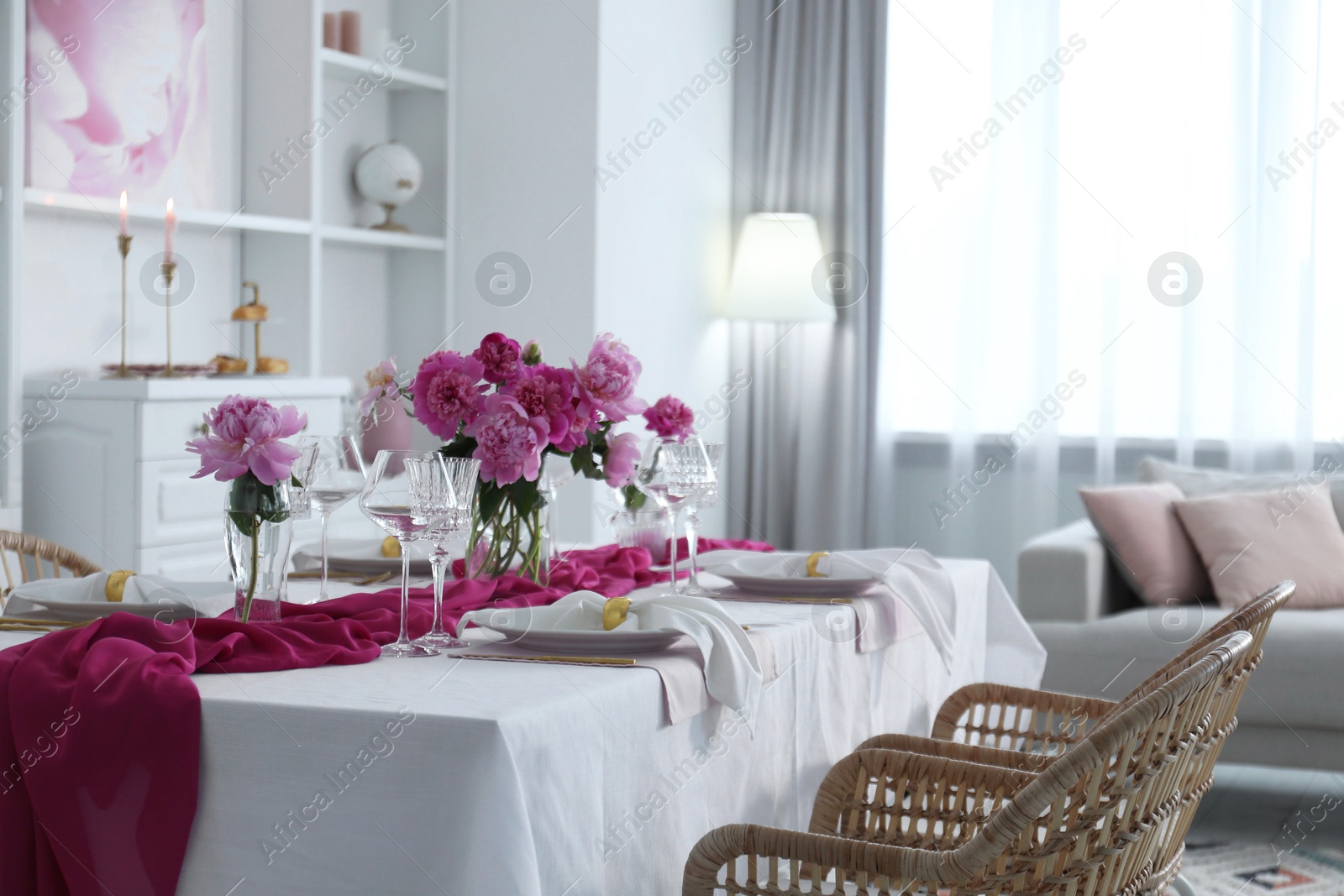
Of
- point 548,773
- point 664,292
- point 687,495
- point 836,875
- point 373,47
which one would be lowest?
point 836,875

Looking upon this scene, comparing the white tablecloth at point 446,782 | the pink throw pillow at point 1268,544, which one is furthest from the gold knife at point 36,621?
the pink throw pillow at point 1268,544

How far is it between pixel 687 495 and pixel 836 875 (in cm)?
63

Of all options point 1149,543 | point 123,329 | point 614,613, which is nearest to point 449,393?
point 614,613

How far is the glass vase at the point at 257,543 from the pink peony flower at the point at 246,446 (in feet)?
0.09

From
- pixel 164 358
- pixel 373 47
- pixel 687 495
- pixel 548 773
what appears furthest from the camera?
pixel 373 47

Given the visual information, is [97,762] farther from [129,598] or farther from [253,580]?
[129,598]

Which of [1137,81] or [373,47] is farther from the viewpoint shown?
[1137,81]

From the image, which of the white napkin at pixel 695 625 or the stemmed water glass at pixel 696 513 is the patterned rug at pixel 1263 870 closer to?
the stemmed water glass at pixel 696 513

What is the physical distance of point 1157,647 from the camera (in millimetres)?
3166

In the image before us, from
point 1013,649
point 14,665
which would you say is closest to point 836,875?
point 14,665

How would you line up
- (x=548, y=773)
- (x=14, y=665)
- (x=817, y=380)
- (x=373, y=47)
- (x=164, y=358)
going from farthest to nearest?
(x=817, y=380)
(x=373, y=47)
(x=164, y=358)
(x=14, y=665)
(x=548, y=773)

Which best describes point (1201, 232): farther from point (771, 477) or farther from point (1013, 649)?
point (1013, 649)

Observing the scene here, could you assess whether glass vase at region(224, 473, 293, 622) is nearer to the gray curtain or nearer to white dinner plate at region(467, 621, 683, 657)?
white dinner plate at region(467, 621, 683, 657)

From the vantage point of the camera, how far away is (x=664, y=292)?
175 inches
